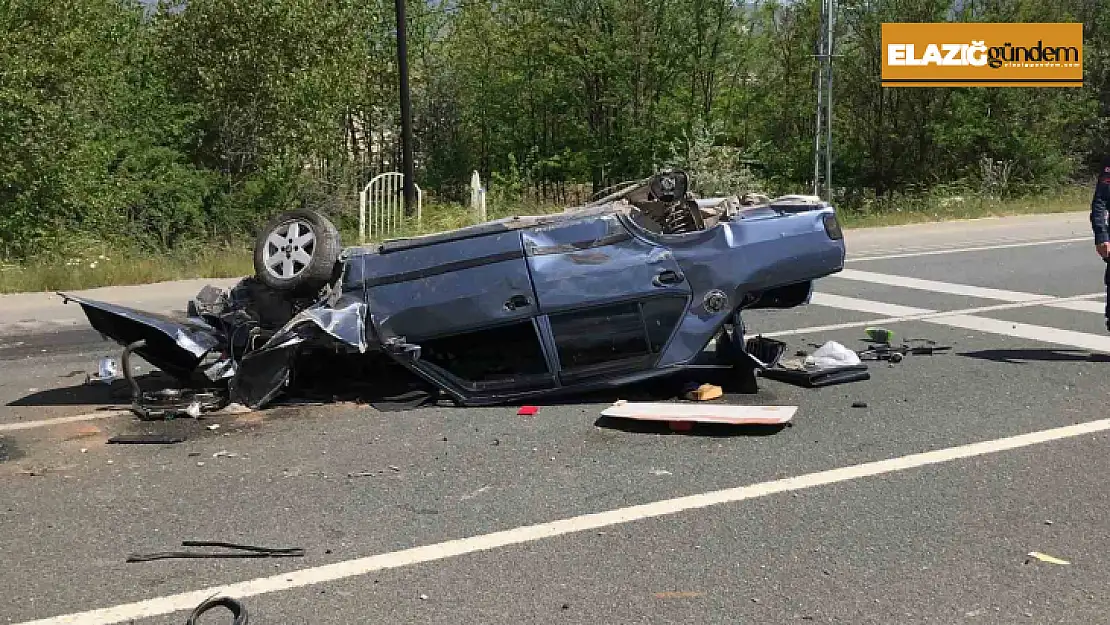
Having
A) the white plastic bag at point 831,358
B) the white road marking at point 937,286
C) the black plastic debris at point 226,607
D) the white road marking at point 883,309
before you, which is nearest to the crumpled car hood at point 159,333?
the black plastic debris at point 226,607

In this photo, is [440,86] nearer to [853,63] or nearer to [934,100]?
[853,63]

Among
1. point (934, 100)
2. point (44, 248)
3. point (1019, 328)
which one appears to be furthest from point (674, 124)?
point (1019, 328)

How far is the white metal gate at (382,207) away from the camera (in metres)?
18.6

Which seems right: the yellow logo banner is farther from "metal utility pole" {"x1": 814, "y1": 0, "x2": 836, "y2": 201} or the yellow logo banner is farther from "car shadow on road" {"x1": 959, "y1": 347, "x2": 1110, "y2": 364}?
"car shadow on road" {"x1": 959, "y1": 347, "x2": 1110, "y2": 364}

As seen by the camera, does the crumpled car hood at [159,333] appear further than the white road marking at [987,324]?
No

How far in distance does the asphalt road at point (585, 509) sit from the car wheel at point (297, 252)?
2.75 ft

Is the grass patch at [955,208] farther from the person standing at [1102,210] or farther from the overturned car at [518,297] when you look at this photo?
the overturned car at [518,297]

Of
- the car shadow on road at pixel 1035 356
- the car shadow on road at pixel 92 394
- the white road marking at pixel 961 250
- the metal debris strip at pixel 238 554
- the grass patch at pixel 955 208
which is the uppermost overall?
the grass patch at pixel 955 208

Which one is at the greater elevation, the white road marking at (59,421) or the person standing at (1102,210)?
the person standing at (1102,210)

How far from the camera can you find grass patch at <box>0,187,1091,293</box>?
14.2 m

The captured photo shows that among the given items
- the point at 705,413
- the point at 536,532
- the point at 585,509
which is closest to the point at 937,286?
the point at 705,413

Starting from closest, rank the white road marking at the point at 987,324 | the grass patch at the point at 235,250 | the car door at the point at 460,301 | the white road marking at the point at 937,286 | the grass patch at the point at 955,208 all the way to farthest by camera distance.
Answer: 1. the car door at the point at 460,301
2. the white road marking at the point at 987,324
3. the white road marking at the point at 937,286
4. the grass patch at the point at 235,250
5. the grass patch at the point at 955,208

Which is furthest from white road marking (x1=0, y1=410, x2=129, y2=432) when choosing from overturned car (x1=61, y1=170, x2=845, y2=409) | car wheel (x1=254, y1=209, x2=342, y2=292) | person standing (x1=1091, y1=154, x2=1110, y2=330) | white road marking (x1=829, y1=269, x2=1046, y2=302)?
white road marking (x1=829, y1=269, x2=1046, y2=302)

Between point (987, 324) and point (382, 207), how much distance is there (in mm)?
11974
